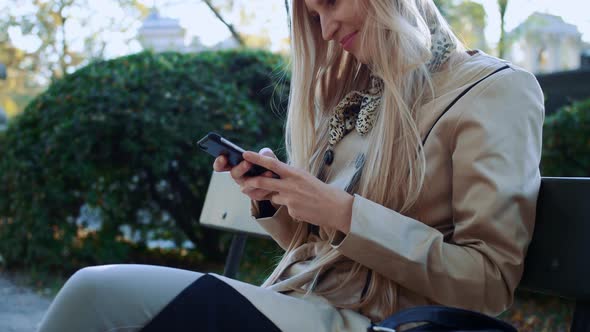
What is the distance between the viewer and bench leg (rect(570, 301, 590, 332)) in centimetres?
160

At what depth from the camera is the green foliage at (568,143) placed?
4551 mm

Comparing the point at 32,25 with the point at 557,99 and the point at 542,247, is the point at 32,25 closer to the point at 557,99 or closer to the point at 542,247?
the point at 557,99

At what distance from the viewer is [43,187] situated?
548cm

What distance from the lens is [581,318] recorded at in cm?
162

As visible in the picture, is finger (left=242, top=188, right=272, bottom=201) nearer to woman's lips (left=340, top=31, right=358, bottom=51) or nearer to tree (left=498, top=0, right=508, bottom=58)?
woman's lips (left=340, top=31, right=358, bottom=51)

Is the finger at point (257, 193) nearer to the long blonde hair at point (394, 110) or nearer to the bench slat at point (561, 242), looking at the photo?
the long blonde hair at point (394, 110)

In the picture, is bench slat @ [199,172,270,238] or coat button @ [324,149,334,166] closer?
coat button @ [324,149,334,166]

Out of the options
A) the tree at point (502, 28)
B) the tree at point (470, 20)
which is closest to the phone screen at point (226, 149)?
the tree at point (502, 28)

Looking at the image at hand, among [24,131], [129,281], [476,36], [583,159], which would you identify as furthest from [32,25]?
[129,281]

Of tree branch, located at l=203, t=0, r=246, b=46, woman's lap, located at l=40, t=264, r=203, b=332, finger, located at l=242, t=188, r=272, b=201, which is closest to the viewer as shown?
woman's lap, located at l=40, t=264, r=203, b=332

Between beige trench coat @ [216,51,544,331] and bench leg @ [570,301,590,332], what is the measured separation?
0.15 metres

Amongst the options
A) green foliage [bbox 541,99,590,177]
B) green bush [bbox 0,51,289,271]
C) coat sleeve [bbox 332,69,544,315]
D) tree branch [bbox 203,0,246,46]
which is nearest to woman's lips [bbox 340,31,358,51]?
coat sleeve [bbox 332,69,544,315]

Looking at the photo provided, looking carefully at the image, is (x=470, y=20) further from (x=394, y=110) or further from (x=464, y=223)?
(x=464, y=223)

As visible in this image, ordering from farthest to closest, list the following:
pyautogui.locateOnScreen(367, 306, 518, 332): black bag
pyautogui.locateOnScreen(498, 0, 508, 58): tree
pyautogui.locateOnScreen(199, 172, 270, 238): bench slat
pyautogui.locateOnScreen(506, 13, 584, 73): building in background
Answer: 1. pyautogui.locateOnScreen(506, 13, 584, 73): building in background
2. pyautogui.locateOnScreen(498, 0, 508, 58): tree
3. pyautogui.locateOnScreen(199, 172, 270, 238): bench slat
4. pyautogui.locateOnScreen(367, 306, 518, 332): black bag
